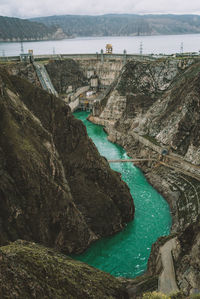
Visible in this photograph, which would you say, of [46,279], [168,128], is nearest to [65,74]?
[168,128]

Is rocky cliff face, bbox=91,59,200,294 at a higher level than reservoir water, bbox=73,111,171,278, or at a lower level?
higher

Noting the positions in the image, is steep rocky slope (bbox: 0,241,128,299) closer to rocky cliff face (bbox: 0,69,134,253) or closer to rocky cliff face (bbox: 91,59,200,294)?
rocky cliff face (bbox: 0,69,134,253)

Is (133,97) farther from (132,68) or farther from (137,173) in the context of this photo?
(137,173)

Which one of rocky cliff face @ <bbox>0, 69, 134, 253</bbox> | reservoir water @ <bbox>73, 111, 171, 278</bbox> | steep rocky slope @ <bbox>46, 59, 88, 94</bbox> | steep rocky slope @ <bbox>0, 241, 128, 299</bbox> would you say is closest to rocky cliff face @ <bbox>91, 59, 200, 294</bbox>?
reservoir water @ <bbox>73, 111, 171, 278</bbox>

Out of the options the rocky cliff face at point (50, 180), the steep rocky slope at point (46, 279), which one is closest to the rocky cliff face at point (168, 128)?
the steep rocky slope at point (46, 279)

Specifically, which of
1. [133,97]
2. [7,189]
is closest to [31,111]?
[7,189]

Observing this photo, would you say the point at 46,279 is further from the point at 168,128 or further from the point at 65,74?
the point at 65,74

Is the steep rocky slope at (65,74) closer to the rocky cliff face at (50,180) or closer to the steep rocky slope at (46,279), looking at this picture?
the rocky cliff face at (50,180)
